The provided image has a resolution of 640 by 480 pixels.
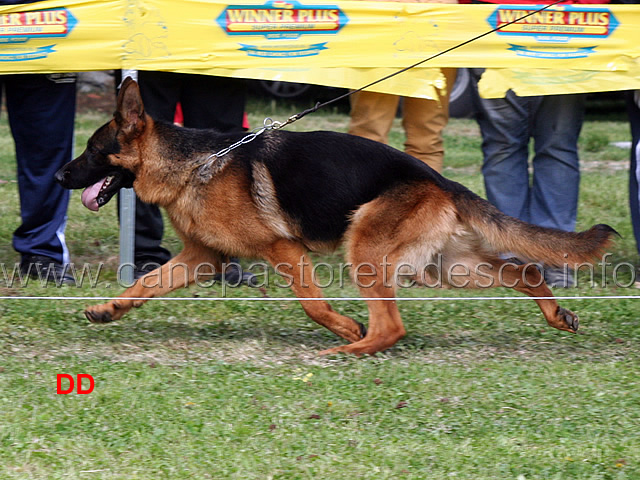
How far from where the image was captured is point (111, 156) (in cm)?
462

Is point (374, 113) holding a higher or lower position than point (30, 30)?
lower

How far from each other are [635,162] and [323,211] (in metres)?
2.43

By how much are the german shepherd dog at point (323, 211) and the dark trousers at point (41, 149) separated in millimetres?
1011

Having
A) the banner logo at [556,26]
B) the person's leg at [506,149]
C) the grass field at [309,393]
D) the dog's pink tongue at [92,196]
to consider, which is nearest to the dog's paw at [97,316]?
the grass field at [309,393]

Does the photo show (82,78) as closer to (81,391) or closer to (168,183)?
(168,183)

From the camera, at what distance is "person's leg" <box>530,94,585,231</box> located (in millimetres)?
5820

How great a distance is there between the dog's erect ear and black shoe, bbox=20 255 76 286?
1.45 m

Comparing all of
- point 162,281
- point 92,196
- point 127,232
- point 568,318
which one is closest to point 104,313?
point 162,281

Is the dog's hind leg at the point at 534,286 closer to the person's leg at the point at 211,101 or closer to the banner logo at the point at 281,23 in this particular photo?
the banner logo at the point at 281,23

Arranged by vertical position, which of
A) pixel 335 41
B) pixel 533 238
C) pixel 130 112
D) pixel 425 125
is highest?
pixel 335 41

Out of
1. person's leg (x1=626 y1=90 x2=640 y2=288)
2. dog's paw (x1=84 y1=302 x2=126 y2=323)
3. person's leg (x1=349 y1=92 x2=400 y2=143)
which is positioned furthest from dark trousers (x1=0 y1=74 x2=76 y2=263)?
person's leg (x1=626 y1=90 x2=640 y2=288)

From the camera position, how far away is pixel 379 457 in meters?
3.37

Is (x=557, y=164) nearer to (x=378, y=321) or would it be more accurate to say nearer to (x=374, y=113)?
(x=374, y=113)

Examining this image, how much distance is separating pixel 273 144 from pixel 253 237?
50 cm
